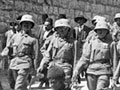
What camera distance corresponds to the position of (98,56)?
668 centimetres

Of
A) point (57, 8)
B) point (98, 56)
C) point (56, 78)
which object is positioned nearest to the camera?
point (56, 78)

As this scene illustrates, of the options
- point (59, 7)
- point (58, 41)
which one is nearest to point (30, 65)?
point (58, 41)

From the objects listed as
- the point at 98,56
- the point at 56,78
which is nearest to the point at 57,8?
the point at 98,56

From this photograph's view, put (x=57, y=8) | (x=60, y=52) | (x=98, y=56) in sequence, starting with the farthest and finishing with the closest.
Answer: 1. (x=57, y=8)
2. (x=60, y=52)
3. (x=98, y=56)

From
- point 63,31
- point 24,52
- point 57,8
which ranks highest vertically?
point 63,31

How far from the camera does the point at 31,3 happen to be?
17.8 meters

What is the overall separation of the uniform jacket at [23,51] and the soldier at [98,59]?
1.47 meters

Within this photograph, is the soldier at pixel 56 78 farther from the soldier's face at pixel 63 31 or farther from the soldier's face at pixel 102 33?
the soldier's face at pixel 63 31

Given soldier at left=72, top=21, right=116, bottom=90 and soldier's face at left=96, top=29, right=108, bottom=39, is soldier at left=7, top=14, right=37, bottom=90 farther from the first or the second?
soldier's face at left=96, top=29, right=108, bottom=39

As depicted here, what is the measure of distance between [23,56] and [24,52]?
77 millimetres

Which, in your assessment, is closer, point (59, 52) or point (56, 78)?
point (56, 78)

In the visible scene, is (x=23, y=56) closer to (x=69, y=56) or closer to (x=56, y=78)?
(x=69, y=56)

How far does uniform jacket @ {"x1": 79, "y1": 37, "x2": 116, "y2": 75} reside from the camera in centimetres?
668

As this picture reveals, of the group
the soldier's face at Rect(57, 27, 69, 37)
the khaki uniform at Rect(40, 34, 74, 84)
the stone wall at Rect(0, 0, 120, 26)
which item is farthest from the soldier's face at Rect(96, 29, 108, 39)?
the stone wall at Rect(0, 0, 120, 26)
